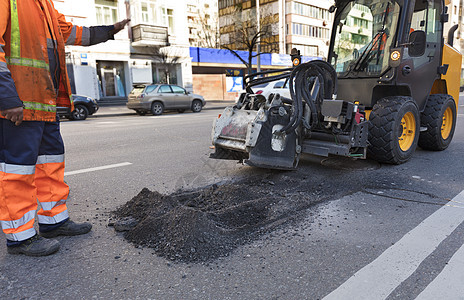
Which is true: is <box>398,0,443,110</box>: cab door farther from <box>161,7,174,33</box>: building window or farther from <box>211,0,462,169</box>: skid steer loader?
<box>161,7,174,33</box>: building window

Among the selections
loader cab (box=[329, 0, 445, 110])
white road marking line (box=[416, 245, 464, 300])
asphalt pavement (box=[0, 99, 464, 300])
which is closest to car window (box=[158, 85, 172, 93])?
loader cab (box=[329, 0, 445, 110])

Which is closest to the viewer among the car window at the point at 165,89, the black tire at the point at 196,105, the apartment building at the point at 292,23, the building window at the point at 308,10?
the car window at the point at 165,89

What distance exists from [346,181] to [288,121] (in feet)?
3.44

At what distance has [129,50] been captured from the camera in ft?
81.5

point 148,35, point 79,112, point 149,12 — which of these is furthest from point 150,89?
point 149,12

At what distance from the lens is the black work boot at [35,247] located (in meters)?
2.50

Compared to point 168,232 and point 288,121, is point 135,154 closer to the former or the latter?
point 288,121

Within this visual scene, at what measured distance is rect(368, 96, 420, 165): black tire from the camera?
4.55m

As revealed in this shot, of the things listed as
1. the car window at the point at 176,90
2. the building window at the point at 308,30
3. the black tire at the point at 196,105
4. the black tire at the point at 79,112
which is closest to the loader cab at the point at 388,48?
the black tire at the point at 79,112

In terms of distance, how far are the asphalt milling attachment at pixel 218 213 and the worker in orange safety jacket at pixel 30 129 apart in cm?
57

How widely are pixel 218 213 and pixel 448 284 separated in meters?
1.77

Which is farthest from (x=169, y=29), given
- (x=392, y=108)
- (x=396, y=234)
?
(x=396, y=234)

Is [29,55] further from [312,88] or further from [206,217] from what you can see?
[312,88]

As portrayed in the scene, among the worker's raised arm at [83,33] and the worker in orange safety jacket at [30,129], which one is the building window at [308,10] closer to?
the worker's raised arm at [83,33]
